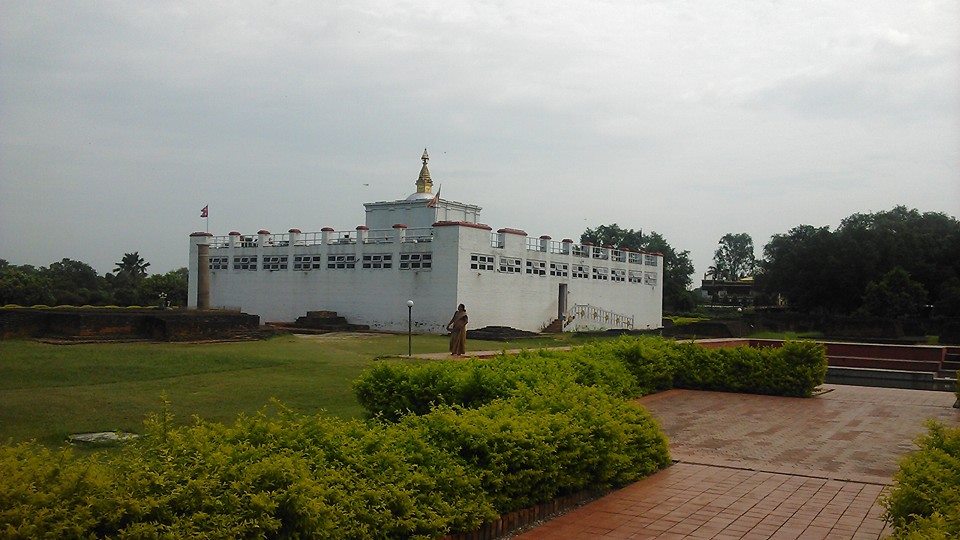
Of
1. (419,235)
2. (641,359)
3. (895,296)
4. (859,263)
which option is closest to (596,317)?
(419,235)

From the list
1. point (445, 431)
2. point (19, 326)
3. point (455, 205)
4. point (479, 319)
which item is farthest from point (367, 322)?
point (445, 431)

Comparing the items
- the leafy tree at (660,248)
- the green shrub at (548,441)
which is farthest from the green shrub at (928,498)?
the leafy tree at (660,248)

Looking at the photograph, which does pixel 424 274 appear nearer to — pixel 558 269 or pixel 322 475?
pixel 558 269

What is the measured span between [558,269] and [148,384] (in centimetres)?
2436

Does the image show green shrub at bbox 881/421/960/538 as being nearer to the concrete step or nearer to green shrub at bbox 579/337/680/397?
green shrub at bbox 579/337/680/397

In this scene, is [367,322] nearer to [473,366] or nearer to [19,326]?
[19,326]

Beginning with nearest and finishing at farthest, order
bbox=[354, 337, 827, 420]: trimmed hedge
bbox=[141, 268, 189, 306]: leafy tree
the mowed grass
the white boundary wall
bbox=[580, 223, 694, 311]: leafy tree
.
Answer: bbox=[354, 337, 827, 420]: trimmed hedge
the mowed grass
the white boundary wall
bbox=[141, 268, 189, 306]: leafy tree
bbox=[580, 223, 694, 311]: leafy tree

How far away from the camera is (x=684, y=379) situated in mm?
13094

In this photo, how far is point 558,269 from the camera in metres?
34.2

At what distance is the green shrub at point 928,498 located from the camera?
3.83m

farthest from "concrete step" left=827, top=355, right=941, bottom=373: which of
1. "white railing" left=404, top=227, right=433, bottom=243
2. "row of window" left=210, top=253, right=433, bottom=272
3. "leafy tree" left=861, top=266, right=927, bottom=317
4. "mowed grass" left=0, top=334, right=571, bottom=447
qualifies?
"leafy tree" left=861, top=266, right=927, bottom=317

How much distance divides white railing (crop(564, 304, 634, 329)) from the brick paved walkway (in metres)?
23.1

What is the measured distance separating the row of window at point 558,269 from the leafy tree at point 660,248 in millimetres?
19852

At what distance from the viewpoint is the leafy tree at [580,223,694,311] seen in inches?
2425
